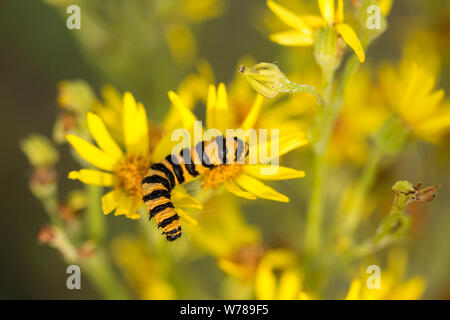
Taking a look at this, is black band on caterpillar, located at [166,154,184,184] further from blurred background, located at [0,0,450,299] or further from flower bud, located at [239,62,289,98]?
blurred background, located at [0,0,450,299]

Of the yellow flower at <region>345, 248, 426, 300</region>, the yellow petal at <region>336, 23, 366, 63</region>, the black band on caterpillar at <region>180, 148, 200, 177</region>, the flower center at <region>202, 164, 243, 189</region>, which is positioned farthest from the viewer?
the yellow flower at <region>345, 248, 426, 300</region>

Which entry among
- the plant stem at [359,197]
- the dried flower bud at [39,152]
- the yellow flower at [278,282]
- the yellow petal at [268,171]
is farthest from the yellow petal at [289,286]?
the dried flower bud at [39,152]

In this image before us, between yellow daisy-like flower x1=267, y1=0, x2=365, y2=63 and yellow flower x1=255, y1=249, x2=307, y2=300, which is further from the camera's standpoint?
yellow flower x1=255, y1=249, x2=307, y2=300

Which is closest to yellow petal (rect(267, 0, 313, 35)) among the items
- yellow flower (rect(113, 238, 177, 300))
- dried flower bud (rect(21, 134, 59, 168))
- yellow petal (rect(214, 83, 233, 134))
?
yellow petal (rect(214, 83, 233, 134))

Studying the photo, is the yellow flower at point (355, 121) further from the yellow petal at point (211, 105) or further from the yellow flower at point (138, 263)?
the yellow flower at point (138, 263)

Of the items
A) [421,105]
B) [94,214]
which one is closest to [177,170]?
[94,214]

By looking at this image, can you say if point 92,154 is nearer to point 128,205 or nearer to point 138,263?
point 128,205

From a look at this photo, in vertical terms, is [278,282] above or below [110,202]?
below
